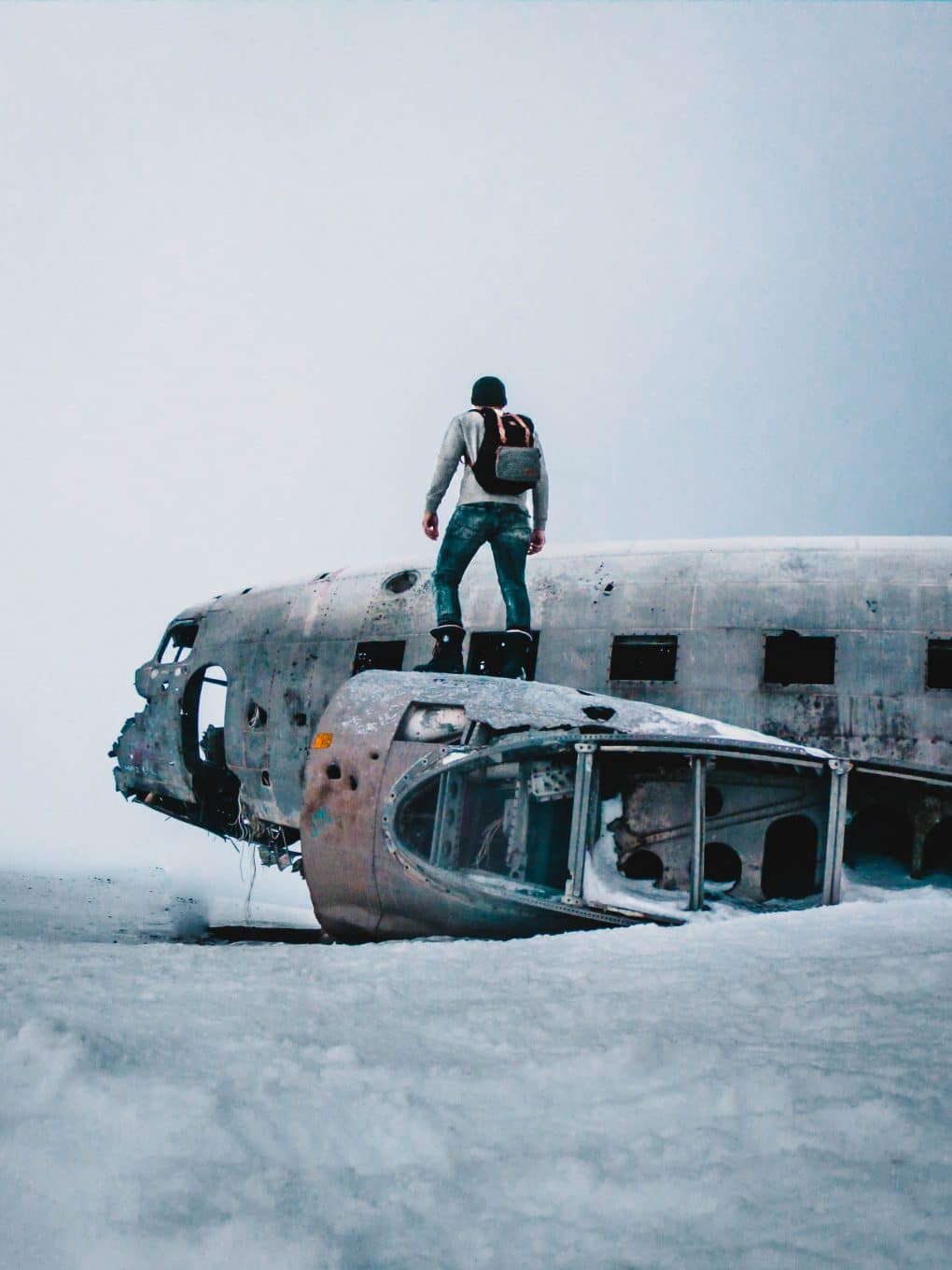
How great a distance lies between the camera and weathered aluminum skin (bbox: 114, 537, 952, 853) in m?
8.28

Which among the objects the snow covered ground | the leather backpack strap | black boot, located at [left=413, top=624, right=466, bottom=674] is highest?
the leather backpack strap

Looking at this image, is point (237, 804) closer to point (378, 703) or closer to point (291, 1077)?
point (378, 703)

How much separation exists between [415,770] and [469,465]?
2.75 metres

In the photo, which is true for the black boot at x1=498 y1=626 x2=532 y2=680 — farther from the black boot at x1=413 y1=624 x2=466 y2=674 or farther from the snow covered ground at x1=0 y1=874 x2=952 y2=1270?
the snow covered ground at x1=0 y1=874 x2=952 y2=1270

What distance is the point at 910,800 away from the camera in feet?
19.4

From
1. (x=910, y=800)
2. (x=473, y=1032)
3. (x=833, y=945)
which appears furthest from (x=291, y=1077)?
(x=910, y=800)

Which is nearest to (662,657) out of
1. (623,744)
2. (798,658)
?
(798,658)

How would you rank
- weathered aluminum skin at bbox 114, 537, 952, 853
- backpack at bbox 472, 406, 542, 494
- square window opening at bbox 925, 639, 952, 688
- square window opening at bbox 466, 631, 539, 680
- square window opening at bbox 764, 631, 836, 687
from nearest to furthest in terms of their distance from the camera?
1. backpack at bbox 472, 406, 542, 494
2. square window opening at bbox 925, 639, 952, 688
3. weathered aluminum skin at bbox 114, 537, 952, 853
4. square window opening at bbox 764, 631, 836, 687
5. square window opening at bbox 466, 631, 539, 680

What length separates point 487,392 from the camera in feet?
25.2

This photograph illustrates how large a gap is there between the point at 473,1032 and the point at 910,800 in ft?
13.7

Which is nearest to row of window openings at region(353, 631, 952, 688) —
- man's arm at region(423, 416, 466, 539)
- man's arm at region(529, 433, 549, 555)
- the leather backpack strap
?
man's arm at region(529, 433, 549, 555)

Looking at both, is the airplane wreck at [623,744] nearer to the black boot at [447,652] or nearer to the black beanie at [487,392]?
the black boot at [447,652]

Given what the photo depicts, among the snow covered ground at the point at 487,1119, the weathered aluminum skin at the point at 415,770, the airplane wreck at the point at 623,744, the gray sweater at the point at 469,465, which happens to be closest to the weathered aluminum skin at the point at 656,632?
the airplane wreck at the point at 623,744

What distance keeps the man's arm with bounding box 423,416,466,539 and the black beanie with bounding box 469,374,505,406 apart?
293 mm
